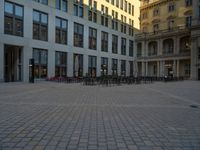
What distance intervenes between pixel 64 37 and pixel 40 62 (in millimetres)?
7479

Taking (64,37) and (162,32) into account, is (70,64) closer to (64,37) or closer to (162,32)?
(64,37)

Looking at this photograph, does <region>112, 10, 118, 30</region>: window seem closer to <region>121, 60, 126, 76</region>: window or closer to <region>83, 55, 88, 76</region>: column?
<region>121, 60, 126, 76</region>: window

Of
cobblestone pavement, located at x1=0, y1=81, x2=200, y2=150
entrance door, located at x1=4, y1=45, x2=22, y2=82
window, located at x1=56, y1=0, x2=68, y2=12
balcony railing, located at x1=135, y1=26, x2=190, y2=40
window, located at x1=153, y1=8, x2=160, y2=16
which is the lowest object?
cobblestone pavement, located at x1=0, y1=81, x2=200, y2=150

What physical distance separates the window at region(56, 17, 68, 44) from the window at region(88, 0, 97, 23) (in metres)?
7.72

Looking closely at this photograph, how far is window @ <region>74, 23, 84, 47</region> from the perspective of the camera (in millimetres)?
43906

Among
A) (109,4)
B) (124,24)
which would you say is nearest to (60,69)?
(109,4)

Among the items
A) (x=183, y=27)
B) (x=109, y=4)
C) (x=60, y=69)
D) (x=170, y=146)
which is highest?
(x=109, y=4)

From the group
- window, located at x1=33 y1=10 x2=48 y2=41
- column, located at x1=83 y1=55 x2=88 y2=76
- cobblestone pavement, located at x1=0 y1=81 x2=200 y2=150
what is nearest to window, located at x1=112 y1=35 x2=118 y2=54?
column, located at x1=83 y1=55 x2=88 y2=76

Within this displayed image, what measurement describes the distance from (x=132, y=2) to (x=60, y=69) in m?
33.6

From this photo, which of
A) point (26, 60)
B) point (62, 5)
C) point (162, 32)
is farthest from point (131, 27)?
point (26, 60)

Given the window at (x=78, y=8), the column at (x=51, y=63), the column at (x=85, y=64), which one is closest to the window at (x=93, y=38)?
the column at (x=85, y=64)

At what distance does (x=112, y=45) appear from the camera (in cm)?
5484

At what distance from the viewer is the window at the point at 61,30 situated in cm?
4006

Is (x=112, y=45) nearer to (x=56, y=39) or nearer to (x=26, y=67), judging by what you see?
(x=56, y=39)
